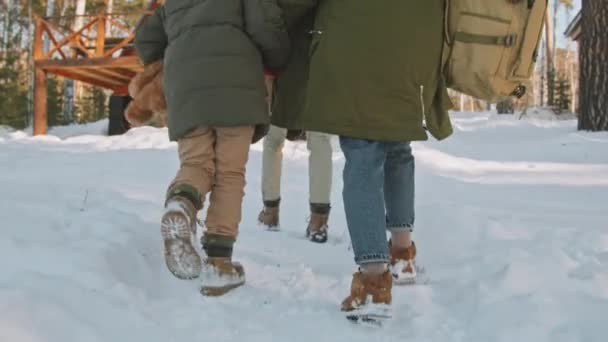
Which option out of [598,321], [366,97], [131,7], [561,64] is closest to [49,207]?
[366,97]

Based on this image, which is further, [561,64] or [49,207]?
[561,64]

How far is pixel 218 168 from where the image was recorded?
2.21 metres

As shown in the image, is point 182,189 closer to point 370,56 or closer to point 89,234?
point 89,234

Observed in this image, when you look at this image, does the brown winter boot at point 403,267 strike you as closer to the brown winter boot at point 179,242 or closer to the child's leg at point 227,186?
the child's leg at point 227,186

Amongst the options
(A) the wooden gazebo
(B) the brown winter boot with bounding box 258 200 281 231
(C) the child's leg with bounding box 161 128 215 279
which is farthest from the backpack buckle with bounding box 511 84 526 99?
(A) the wooden gazebo

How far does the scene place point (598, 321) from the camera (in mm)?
1623

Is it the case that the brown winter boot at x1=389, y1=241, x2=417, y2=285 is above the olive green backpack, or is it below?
below

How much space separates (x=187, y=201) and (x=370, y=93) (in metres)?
0.75

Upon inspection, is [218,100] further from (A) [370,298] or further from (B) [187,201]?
(A) [370,298]

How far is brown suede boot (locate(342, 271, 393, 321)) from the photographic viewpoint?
1834 mm

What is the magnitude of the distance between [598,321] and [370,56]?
1.04 m

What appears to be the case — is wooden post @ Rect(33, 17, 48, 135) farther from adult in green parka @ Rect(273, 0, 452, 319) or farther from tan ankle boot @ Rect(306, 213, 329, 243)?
Answer: adult in green parka @ Rect(273, 0, 452, 319)

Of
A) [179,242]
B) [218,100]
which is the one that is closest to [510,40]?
[218,100]

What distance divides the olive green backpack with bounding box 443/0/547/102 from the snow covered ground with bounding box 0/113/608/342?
68cm
